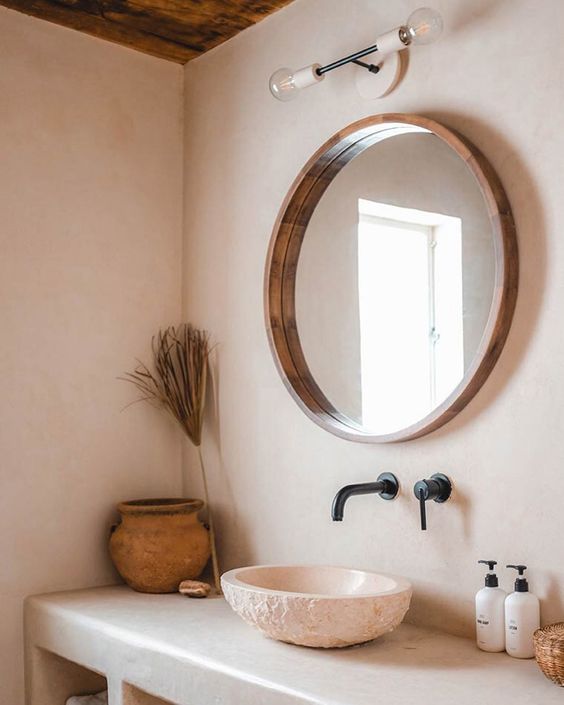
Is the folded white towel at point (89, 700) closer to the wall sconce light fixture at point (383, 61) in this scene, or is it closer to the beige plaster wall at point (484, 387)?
the beige plaster wall at point (484, 387)

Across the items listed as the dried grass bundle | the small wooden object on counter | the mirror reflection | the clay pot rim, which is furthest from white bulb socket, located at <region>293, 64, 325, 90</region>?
the small wooden object on counter

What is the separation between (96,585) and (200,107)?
1.46 meters

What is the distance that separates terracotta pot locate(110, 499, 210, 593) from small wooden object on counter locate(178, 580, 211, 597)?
6 cm

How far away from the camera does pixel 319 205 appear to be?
226 cm

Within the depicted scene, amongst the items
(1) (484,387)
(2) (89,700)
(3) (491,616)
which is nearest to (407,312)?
(1) (484,387)

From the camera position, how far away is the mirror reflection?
1.92m

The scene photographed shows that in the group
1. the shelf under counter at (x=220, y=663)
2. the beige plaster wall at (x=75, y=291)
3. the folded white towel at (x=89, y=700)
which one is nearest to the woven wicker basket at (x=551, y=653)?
the shelf under counter at (x=220, y=663)

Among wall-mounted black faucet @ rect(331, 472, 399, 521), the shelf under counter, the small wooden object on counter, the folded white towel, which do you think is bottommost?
the folded white towel

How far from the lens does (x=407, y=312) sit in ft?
6.73

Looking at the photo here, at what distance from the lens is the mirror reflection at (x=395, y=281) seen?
192 cm

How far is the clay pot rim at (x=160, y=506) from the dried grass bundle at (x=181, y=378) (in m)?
0.07

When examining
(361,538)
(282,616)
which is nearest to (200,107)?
(361,538)

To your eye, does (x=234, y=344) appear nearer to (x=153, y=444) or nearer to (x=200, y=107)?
(x=153, y=444)

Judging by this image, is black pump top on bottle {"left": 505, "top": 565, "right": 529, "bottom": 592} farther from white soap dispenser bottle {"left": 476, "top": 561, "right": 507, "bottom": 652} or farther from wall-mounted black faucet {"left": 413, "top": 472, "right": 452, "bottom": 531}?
wall-mounted black faucet {"left": 413, "top": 472, "right": 452, "bottom": 531}
